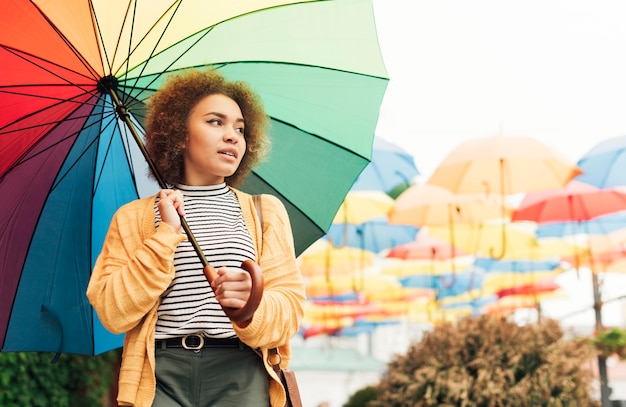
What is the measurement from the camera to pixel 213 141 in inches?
120

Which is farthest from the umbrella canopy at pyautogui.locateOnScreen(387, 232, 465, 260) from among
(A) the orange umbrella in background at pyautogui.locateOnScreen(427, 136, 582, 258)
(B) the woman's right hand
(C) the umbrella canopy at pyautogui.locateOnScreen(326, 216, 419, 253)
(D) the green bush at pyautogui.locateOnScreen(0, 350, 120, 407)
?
(B) the woman's right hand

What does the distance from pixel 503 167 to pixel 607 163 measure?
1.21 meters

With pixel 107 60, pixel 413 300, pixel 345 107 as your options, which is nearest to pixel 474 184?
pixel 345 107

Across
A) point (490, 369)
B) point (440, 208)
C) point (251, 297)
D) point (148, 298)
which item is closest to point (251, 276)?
point (251, 297)

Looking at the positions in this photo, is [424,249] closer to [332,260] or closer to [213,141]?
[332,260]

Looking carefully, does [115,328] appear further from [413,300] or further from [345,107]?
[413,300]

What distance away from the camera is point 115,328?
278cm

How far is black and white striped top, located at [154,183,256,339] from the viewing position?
2803 millimetres

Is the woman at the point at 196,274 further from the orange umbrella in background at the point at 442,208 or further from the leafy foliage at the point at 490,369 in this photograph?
the orange umbrella in background at the point at 442,208

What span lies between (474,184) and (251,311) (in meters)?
9.13

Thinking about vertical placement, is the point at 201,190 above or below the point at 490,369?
above

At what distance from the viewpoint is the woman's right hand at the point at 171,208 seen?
283 cm

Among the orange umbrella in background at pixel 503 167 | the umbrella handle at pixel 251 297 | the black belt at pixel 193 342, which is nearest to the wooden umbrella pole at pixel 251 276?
the umbrella handle at pixel 251 297

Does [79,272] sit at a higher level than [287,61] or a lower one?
lower
